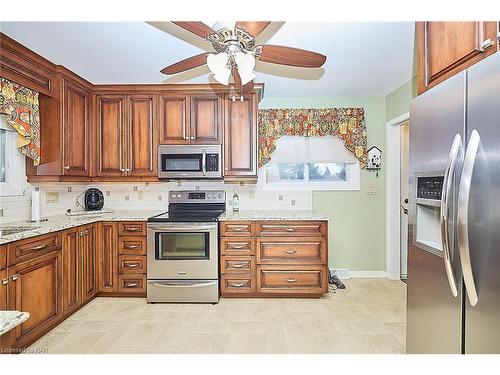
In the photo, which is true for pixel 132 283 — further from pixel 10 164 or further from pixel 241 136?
pixel 241 136

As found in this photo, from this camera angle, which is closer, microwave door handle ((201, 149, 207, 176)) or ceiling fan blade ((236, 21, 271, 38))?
ceiling fan blade ((236, 21, 271, 38))

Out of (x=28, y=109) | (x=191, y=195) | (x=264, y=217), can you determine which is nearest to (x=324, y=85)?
(x=264, y=217)

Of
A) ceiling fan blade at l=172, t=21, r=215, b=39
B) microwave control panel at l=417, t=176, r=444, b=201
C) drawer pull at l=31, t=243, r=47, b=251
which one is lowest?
drawer pull at l=31, t=243, r=47, b=251

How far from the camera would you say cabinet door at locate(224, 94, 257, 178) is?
3428 mm

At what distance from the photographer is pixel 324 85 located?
3.44m

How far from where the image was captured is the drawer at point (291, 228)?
3123 mm

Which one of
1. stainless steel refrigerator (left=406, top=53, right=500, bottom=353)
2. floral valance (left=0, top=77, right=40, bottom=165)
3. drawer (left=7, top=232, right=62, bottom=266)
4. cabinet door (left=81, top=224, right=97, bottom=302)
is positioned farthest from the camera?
cabinet door (left=81, top=224, right=97, bottom=302)

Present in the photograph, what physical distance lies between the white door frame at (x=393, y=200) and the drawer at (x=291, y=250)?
1268 millimetres

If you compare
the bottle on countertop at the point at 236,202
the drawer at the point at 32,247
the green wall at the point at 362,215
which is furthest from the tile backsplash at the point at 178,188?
the drawer at the point at 32,247

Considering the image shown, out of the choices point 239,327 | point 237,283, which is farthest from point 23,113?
point 239,327

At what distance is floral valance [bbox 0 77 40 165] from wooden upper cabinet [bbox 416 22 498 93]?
3.05m

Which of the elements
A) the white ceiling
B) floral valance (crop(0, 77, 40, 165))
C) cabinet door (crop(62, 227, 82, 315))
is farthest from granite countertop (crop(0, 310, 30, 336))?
floral valance (crop(0, 77, 40, 165))

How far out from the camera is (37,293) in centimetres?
227

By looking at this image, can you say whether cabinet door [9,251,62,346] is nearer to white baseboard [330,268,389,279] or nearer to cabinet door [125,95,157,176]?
cabinet door [125,95,157,176]
